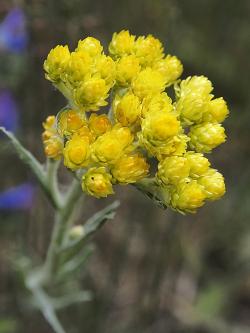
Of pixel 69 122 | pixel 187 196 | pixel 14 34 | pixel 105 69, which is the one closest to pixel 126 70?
pixel 105 69

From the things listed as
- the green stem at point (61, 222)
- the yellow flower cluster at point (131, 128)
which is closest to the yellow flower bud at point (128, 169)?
the yellow flower cluster at point (131, 128)

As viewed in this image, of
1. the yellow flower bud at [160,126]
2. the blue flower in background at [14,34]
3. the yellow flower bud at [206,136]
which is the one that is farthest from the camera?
the blue flower in background at [14,34]

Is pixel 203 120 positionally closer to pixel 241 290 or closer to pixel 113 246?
pixel 113 246

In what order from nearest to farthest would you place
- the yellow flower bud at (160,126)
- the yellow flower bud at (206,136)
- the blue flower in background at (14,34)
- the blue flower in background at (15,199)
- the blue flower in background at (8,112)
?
the yellow flower bud at (160,126) < the yellow flower bud at (206,136) < the blue flower in background at (15,199) < the blue flower in background at (14,34) < the blue flower in background at (8,112)

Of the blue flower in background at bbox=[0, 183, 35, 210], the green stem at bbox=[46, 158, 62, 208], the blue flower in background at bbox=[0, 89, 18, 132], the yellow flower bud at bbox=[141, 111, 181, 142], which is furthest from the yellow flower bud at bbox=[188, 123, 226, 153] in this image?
the blue flower in background at bbox=[0, 89, 18, 132]

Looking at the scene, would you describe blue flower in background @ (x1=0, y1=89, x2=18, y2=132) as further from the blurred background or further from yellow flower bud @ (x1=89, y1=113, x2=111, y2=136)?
yellow flower bud @ (x1=89, y1=113, x2=111, y2=136)

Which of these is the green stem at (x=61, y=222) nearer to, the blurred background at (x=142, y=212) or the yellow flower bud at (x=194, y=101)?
the yellow flower bud at (x=194, y=101)

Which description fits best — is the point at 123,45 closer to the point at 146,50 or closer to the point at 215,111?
the point at 146,50
